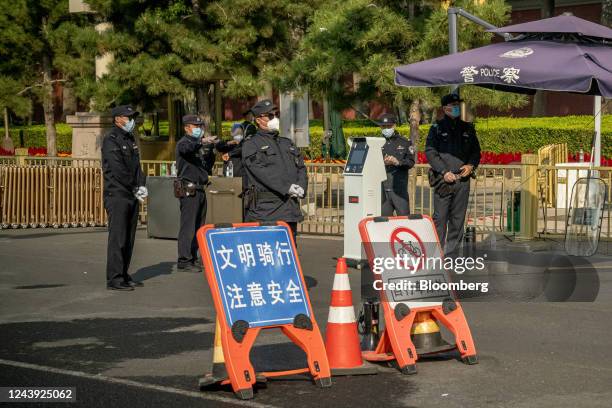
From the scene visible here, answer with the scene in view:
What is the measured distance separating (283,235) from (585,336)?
9.53ft

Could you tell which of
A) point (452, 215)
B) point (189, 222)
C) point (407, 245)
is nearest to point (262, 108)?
point (407, 245)

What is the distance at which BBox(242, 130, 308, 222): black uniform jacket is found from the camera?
10.6m

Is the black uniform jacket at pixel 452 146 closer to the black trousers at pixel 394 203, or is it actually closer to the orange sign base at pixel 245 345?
the black trousers at pixel 394 203

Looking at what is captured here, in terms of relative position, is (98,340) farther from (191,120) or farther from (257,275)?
(191,120)

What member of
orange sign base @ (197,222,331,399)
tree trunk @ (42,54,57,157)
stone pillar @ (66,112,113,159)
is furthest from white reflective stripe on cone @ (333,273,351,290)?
tree trunk @ (42,54,57,157)

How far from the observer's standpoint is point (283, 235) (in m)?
8.09

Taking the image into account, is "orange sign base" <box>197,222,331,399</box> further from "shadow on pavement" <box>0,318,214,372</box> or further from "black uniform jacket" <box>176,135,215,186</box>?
"black uniform jacket" <box>176,135,215,186</box>

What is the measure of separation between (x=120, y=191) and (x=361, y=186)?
3.27 m

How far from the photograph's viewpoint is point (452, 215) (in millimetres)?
12742

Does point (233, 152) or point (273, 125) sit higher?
point (273, 125)

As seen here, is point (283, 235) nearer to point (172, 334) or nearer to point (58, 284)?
point (172, 334)

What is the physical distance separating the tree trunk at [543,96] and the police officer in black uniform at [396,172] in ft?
85.2

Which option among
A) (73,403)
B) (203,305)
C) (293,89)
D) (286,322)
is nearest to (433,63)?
(203,305)

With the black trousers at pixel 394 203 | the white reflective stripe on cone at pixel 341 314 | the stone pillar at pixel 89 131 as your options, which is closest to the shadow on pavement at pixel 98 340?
the white reflective stripe on cone at pixel 341 314
